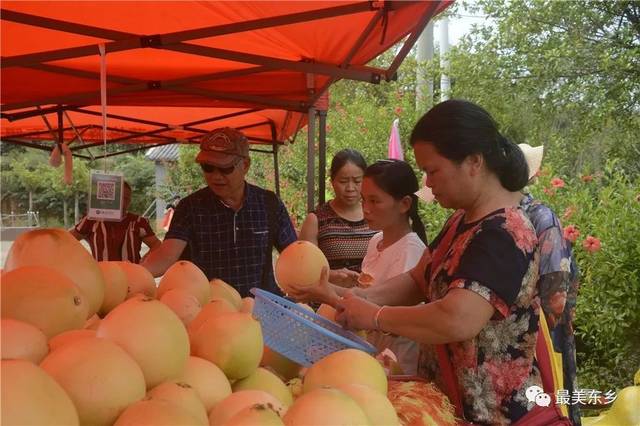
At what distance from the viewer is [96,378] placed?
1.03m

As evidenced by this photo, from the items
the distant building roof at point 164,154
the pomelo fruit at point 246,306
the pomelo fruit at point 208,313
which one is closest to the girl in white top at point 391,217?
the pomelo fruit at point 246,306

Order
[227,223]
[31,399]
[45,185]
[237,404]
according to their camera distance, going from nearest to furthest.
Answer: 1. [31,399]
2. [237,404]
3. [227,223]
4. [45,185]

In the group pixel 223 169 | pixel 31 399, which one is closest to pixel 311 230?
pixel 223 169

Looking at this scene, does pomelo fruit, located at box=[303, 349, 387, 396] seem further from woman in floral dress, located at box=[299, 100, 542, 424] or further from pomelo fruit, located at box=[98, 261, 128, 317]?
pomelo fruit, located at box=[98, 261, 128, 317]

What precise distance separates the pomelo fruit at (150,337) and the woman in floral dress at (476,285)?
0.71 m

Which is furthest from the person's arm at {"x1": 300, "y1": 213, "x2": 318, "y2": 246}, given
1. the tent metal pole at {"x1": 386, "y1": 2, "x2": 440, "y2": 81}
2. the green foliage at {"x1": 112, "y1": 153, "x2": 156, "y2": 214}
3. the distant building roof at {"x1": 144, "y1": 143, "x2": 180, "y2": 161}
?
the green foliage at {"x1": 112, "y1": 153, "x2": 156, "y2": 214}

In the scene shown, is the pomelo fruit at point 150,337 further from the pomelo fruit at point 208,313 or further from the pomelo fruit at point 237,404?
the pomelo fruit at point 208,313

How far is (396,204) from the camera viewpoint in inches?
105

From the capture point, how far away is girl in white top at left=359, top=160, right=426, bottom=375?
2555 mm

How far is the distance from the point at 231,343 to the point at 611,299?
401 centimetres

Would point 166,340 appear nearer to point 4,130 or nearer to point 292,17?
point 292,17

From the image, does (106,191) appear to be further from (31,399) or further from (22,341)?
(31,399)

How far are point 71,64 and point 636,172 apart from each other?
616 centimetres

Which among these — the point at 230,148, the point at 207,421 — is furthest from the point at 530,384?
the point at 230,148
